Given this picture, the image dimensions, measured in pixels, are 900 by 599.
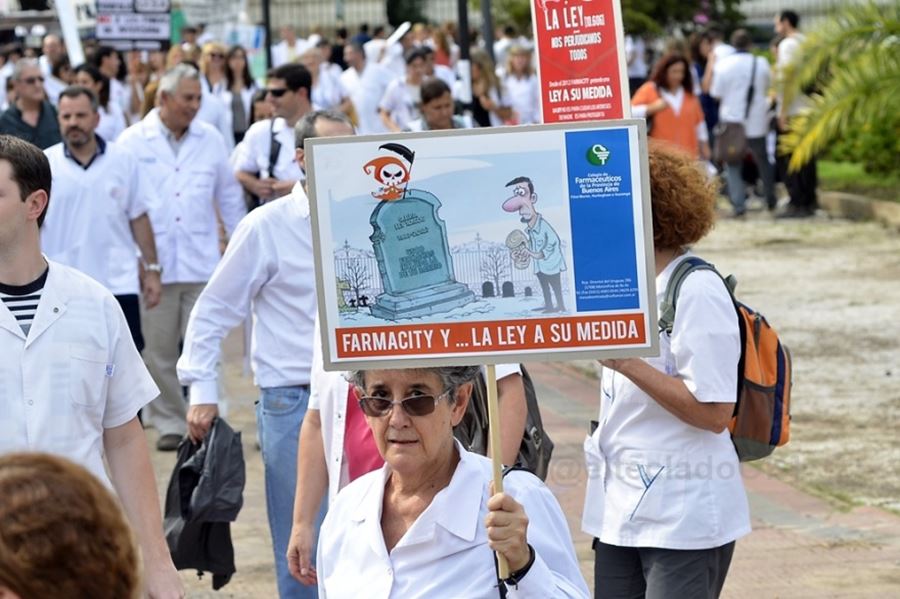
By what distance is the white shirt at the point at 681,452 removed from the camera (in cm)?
486

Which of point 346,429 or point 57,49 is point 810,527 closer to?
point 346,429

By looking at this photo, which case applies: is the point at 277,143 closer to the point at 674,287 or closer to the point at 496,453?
the point at 674,287

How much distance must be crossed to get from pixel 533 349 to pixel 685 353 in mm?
1076

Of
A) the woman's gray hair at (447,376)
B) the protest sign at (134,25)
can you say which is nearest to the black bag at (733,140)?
the protest sign at (134,25)

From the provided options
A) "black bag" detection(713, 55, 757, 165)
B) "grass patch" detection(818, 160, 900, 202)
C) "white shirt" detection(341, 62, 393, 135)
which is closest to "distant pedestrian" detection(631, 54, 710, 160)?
"black bag" detection(713, 55, 757, 165)

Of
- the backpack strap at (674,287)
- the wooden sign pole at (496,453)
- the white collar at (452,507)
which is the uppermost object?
the backpack strap at (674,287)

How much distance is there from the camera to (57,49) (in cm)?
2158

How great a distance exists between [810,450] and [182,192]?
401cm

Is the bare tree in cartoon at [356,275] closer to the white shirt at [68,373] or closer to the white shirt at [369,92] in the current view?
the white shirt at [68,373]

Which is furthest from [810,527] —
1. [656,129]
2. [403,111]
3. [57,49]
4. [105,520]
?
[57,49]

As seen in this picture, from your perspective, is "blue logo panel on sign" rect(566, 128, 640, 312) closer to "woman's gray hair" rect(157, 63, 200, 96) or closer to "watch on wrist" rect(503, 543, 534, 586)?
"watch on wrist" rect(503, 543, 534, 586)

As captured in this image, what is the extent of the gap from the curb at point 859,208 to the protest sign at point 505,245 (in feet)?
52.2

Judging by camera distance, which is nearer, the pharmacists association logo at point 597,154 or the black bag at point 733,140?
the pharmacists association logo at point 597,154

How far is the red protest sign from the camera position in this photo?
211 inches
